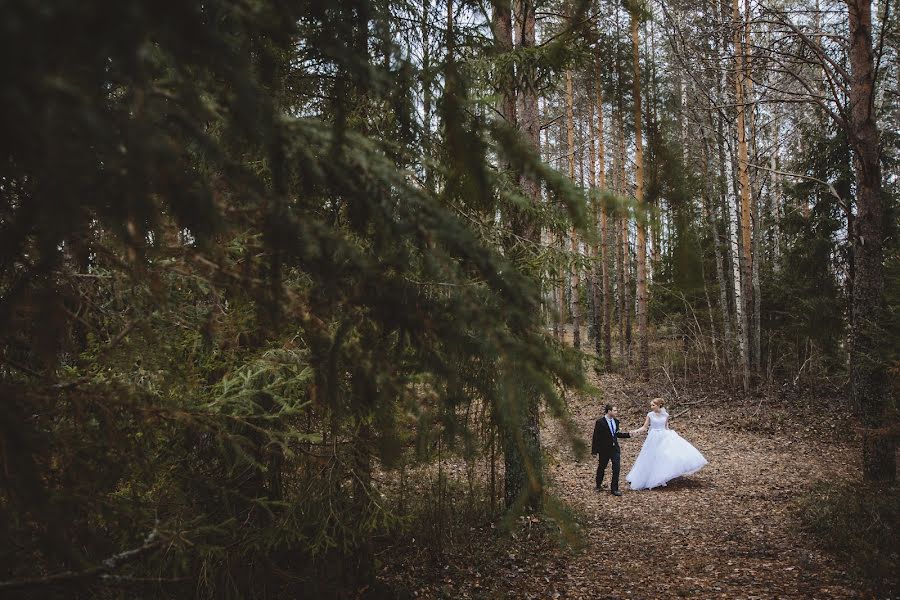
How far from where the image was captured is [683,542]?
675cm

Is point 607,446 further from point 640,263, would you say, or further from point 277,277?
point 277,277

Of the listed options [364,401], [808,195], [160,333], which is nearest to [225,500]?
[160,333]

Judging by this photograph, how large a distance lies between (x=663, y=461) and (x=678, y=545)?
110 inches

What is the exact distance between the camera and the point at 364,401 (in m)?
1.68

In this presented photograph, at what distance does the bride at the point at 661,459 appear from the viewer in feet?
30.2

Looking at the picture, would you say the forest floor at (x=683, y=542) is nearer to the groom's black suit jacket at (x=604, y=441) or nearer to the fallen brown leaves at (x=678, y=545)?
the fallen brown leaves at (x=678, y=545)

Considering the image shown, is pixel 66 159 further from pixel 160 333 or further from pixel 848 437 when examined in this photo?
pixel 848 437

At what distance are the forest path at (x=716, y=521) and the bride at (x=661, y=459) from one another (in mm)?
240

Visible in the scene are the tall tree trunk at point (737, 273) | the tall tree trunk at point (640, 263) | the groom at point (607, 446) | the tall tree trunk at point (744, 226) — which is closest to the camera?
the groom at point (607, 446)

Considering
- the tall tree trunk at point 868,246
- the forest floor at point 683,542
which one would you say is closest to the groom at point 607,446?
the forest floor at point 683,542

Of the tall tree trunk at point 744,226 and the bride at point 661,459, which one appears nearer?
the bride at point 661,459

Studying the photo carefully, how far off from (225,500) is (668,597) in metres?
4.33

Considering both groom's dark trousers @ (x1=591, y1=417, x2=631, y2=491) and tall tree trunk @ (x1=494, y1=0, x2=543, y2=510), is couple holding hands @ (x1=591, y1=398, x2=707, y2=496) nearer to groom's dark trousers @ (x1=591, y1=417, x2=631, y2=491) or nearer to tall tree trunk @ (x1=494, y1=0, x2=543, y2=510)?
groom's dark trousers @ (x1=591, y1=417, x2=631, y2=491)

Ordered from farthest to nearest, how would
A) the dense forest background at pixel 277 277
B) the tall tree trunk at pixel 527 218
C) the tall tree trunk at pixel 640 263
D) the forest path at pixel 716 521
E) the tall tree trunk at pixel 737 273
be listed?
the tall tree trunk at pixel 640 263
the tall tree trunk at pixel 737 273
the forest path at pixel 716 521
the tall tree trunk at pixel 527 218
the dense forest background at pixel 277 277
